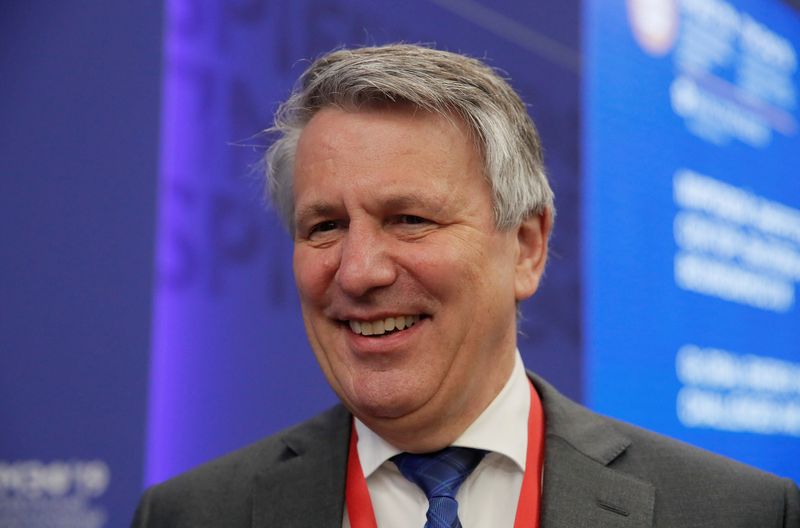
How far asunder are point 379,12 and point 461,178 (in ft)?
6.73

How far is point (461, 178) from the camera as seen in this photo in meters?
1.84

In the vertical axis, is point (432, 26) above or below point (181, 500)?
above

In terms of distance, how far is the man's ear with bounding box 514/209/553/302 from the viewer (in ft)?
6.50

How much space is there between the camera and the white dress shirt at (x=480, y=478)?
1.84 metres

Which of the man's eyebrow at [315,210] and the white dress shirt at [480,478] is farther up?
the man's eyebrow at [315,210]

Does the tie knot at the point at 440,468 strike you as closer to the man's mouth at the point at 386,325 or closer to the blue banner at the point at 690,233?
the man's mouth at the point at 386,325

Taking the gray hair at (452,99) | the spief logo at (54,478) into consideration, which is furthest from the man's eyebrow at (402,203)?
the spief logo at (54,478)

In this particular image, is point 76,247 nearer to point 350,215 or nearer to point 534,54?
point 350,215

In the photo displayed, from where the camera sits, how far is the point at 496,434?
187cm

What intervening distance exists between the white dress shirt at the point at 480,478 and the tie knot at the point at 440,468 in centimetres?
2

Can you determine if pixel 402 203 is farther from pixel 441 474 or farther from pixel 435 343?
pixel 441 474

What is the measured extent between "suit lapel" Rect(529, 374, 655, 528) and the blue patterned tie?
15cm

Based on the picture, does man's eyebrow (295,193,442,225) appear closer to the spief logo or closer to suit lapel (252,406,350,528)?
suit lapel (252,406,350,528)

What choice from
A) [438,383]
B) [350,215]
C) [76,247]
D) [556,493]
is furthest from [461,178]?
[76,247]
